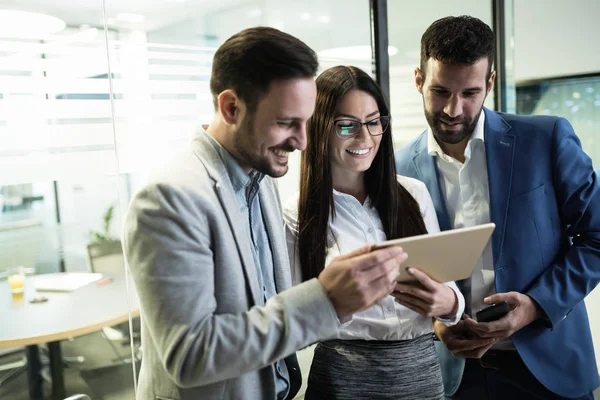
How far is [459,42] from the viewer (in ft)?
6.29

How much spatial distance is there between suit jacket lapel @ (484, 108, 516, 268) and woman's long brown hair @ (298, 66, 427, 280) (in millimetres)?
332

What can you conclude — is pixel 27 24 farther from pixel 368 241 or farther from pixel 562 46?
pixel 562 46

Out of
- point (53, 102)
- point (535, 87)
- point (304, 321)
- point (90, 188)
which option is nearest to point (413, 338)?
point (304, 321)

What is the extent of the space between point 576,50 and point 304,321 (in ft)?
13.9

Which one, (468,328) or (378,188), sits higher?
(378,188)

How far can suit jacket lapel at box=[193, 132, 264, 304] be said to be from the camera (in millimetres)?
1202

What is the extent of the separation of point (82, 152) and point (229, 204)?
3.08ft

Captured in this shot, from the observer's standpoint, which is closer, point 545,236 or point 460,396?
point 545,236

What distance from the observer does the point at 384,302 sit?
165 cm

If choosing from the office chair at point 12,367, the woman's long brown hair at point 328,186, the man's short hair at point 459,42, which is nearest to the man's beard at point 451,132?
the man's short hair at point 459,42

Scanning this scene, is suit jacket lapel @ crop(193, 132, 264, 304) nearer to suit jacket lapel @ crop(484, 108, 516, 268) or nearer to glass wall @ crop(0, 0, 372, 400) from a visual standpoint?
glass wall @ crop(0, 0, 372, 400)

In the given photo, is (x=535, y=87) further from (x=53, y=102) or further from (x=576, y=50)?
(x=53, y=102)

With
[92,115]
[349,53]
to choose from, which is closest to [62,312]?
[92,115]

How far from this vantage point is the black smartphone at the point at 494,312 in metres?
1.80
